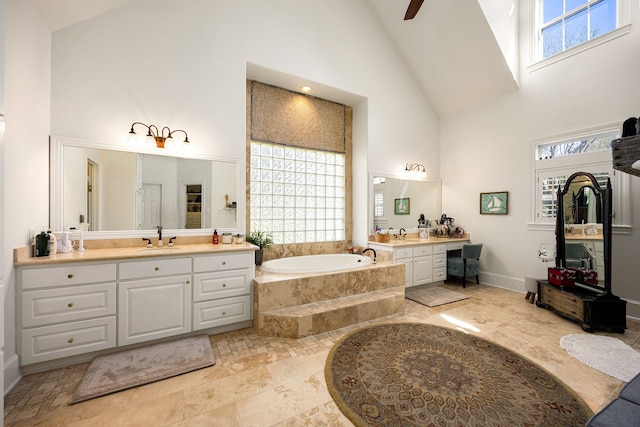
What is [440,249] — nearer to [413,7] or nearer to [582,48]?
[582,48]

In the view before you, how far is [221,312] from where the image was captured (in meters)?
2.65

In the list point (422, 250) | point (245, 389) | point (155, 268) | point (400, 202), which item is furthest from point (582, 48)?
point (155, 268)

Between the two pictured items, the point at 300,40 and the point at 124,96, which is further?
the point at 300,40

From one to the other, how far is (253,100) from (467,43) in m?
3.35

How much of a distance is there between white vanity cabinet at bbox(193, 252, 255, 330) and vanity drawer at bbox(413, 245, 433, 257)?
2.58 metres

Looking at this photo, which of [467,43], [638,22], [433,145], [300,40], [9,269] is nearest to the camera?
[9,269]

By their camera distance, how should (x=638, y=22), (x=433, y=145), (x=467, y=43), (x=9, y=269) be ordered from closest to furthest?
(x=9, y=269)
(x=638, y=22)
(x=467, y=43)
(x=433, y=145)

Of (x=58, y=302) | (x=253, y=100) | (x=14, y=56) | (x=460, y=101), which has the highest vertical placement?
(x=460, y=101)

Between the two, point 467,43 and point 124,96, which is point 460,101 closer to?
point 467,43

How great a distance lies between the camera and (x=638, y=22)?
9.91 feet

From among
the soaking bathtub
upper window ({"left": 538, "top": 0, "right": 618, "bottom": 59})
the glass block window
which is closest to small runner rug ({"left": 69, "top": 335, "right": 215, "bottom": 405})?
the soaking bathtub

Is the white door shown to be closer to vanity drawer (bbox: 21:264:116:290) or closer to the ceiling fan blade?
vanity drawer (bbox: 21:264:116:290)

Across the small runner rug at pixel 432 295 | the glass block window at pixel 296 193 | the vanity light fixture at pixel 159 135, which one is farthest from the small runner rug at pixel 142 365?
the small runner rug at pixel 432 295

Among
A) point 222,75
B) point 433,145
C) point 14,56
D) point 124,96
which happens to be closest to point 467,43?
point 433,145
